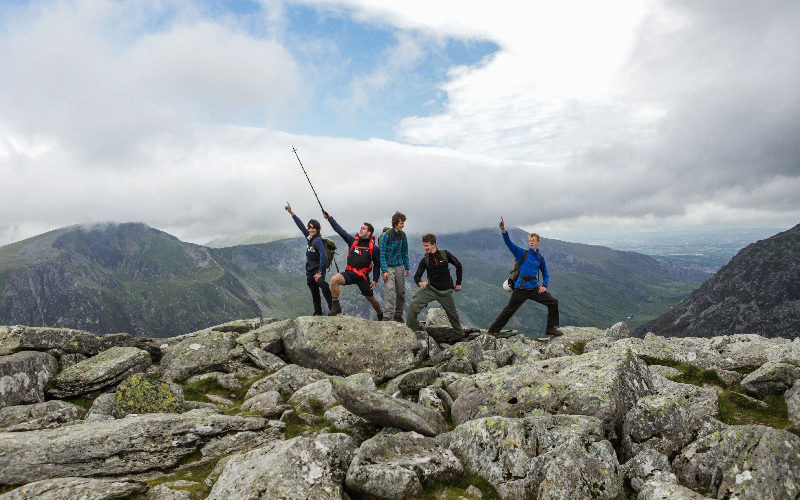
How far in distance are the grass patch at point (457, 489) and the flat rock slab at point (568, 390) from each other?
294 centimetres

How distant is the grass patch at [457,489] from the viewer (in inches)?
315

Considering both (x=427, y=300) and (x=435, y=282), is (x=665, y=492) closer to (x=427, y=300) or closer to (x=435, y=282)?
(x=427, y=300)

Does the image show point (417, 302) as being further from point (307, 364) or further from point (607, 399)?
point (607, 399)

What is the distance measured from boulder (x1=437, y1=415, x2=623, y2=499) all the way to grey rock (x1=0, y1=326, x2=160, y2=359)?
1838 cm

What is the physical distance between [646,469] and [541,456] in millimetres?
2321

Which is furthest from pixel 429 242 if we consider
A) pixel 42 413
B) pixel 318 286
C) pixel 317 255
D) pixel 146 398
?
pixel 42 413

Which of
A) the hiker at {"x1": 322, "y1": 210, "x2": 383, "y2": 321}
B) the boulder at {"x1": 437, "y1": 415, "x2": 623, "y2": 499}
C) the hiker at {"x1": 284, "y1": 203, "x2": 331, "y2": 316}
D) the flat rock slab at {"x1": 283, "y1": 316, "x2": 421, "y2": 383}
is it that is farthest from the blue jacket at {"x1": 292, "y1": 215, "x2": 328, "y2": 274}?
the boulder at {"x1": 437, "y1": 415, "x2": 623, "y2": 499}

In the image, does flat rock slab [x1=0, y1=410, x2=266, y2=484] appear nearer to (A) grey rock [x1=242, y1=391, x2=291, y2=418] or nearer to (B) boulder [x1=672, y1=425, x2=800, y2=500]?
(A) grey rock [x1=242, y1=391, x2=291, y2=418]

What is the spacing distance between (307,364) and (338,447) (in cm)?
1063

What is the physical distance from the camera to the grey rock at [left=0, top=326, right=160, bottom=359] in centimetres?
1689

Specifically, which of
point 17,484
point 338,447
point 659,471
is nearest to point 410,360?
point 338,447

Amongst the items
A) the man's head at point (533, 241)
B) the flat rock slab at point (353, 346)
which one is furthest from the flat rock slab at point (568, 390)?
the man's head at point (533, 241)

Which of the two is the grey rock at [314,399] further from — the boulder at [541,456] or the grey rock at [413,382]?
the boulder at [541,456]

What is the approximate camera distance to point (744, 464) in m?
7.61
